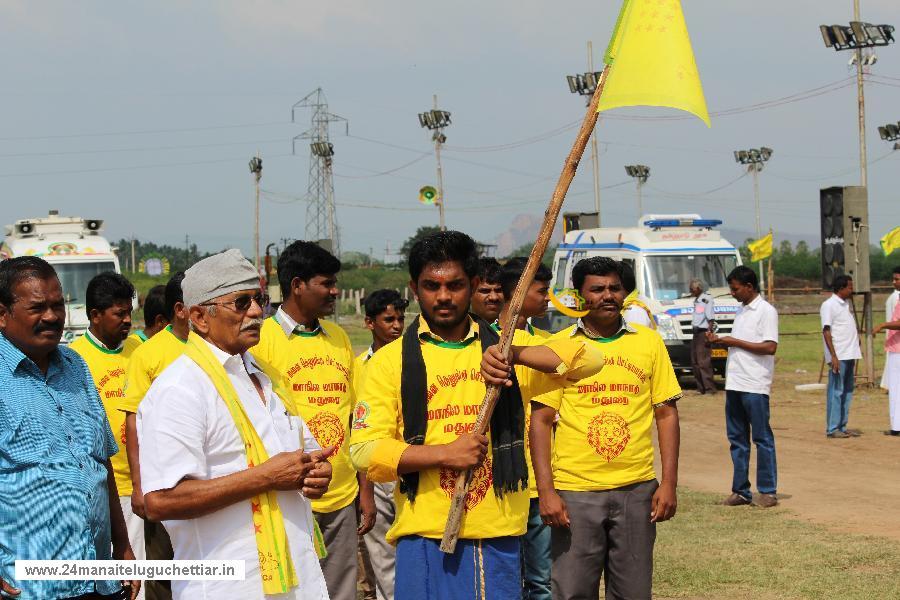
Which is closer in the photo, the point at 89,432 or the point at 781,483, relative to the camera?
the point at 89,432

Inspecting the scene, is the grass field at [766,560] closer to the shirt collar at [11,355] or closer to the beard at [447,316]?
the beard at [447,316]

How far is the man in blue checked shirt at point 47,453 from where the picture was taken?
4.02 metres

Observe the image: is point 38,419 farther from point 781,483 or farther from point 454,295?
point 781,483

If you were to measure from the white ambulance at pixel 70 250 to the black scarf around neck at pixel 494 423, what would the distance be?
69.7 feet

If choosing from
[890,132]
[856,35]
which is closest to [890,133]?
[890,132]

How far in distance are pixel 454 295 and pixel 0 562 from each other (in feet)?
6.11

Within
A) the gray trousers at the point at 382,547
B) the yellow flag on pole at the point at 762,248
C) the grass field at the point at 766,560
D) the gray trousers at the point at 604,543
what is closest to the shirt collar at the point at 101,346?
the gray trousers at the point at 382,547

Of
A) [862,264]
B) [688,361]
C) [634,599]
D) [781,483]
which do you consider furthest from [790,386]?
[634,599]

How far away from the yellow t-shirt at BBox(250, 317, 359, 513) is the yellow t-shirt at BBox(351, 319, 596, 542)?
5.41ft

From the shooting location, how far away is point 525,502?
451cm

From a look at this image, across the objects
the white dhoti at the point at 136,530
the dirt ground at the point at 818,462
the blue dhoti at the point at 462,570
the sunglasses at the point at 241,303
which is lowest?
the dirt ground at the point at 818,462

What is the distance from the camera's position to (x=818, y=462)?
13758 mm

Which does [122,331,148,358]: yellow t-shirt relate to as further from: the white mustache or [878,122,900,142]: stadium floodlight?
[878,122,900,142]: stadium floodlight

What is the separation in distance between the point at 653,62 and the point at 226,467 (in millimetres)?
2284
